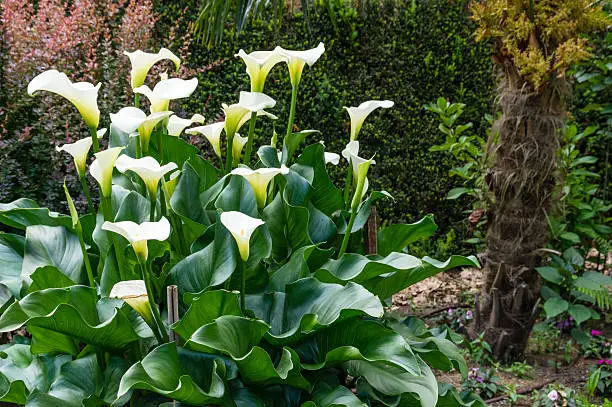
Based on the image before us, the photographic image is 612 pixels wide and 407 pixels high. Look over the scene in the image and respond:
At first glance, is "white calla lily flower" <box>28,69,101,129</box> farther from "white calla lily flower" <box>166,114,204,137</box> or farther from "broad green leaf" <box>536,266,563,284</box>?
"broad green leaf" <box>536,266,563,284</box>

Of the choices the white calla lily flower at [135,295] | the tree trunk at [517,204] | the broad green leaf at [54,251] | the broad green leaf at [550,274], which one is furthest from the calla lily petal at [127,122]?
the broad green leaf at [550,274]

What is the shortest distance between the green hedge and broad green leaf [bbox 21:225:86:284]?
3.03m

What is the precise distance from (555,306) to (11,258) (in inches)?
103

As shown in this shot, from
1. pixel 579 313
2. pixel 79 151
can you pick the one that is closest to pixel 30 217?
pixel 79 151

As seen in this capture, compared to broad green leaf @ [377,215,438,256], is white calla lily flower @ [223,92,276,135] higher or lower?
higher

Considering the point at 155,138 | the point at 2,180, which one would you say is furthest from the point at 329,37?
the point at 155,138

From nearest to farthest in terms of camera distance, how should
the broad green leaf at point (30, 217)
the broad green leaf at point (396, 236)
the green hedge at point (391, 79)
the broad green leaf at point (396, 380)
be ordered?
1. the broad green leaf at point (396, 380)
2. the broad green leaf at point (30, 217)
3. the broad green leaf at point (396, 236)
4. the green hedge at point (391, 79)

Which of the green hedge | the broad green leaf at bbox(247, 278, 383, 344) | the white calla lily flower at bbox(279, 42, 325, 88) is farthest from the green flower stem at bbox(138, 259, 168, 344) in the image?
the green hedge

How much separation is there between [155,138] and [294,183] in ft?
1.50

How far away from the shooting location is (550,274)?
3.36 m

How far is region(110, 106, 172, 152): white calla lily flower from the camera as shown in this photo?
4.70 feet

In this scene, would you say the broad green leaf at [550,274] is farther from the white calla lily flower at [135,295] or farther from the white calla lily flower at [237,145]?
the white calla lily flower at [135,295]

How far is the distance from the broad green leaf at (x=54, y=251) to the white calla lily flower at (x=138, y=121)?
388 mm

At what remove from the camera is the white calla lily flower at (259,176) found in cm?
142
